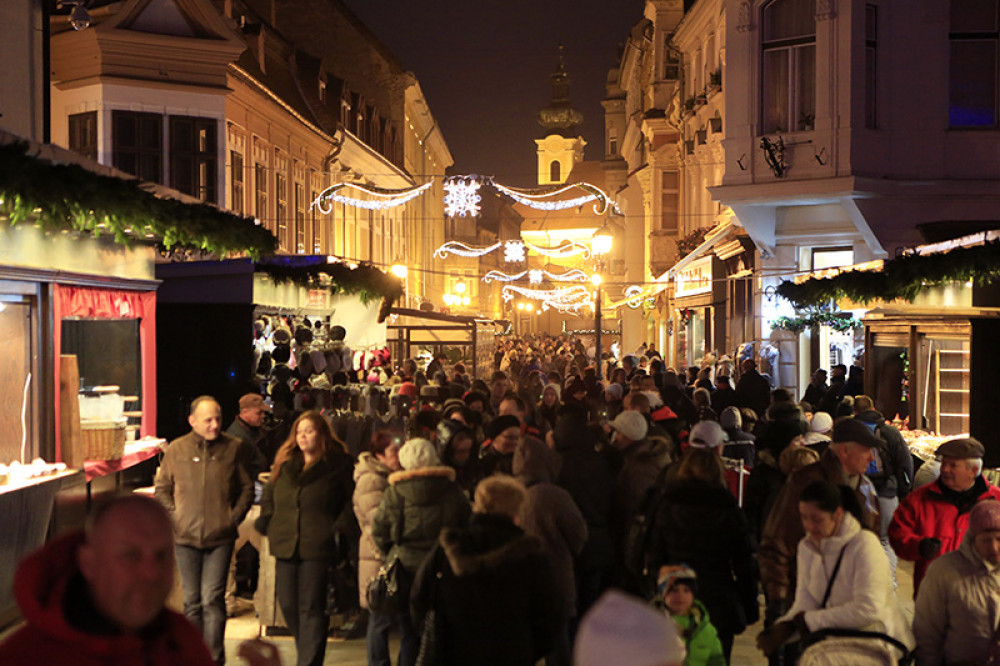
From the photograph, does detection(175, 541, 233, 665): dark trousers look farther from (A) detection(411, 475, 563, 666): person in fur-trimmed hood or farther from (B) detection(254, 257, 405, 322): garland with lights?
(B) detection(254, 257, 405, 322): garland with lights

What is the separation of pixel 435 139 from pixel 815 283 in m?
49.1

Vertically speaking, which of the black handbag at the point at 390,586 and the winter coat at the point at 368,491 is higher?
the winter coat at the point at 368,491

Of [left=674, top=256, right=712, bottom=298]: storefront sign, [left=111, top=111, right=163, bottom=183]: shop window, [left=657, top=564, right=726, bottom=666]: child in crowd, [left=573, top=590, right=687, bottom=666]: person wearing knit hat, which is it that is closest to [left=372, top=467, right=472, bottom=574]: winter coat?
[left=657, top=564, right=726, bottom=666]: child in crowd

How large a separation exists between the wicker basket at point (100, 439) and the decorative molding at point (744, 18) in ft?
45.1

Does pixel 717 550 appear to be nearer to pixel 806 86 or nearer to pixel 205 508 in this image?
pixel 205 508

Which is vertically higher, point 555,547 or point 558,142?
point 558,142

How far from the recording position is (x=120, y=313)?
483 inches

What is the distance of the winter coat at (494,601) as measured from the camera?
5.15 m

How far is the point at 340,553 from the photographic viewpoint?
7.55 meters

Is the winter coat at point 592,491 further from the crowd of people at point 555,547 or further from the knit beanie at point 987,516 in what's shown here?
Answer: the knit beanie at point 987,516

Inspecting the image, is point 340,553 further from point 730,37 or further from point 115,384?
point 730,37

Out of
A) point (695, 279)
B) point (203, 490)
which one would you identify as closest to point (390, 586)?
point (203, 490)

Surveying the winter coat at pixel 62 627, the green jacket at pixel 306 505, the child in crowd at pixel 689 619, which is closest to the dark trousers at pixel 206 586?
the green jacket at pixel 306 505

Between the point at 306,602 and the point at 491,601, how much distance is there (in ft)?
8.20
